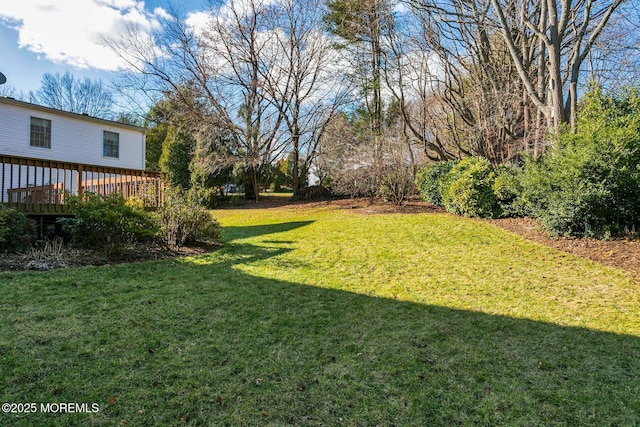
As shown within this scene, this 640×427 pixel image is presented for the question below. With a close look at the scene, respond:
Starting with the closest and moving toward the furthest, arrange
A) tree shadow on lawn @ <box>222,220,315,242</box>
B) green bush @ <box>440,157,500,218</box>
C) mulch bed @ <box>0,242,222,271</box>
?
mulch bed @ <box>0,242,222,271</box> < tree shadow on lawn @ <box>222,220,315,242</box> < green bush @ <box>440,157,500,218</box>

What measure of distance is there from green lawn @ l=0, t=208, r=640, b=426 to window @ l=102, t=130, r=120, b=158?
12.2 meters

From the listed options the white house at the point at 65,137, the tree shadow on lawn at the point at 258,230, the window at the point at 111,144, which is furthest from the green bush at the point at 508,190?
the window at the point at 111,144

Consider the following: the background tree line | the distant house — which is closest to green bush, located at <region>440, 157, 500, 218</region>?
the background tree line

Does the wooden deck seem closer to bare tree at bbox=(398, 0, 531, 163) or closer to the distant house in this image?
the distant house

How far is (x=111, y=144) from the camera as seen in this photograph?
1477 cm

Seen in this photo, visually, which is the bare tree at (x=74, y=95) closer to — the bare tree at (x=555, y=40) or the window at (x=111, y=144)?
the window at (x=111, y=144)

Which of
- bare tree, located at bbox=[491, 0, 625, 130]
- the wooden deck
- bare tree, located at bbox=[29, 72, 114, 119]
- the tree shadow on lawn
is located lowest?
the tree shadow on lawn

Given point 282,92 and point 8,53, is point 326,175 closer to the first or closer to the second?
point 282,92

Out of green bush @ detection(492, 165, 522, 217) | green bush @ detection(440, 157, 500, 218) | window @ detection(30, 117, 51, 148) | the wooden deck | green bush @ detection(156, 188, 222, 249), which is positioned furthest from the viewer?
window @ detection(30, 117, 51, 148)

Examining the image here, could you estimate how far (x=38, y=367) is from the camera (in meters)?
2.28

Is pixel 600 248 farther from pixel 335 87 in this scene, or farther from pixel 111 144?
pixel 111 144

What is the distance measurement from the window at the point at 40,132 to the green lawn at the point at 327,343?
11.7 meters

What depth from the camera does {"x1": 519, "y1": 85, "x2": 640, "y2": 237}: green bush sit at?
5617mm

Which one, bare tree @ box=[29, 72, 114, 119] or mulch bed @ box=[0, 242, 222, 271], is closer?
mulch bed @ box=[0, 242, 222, 271]
